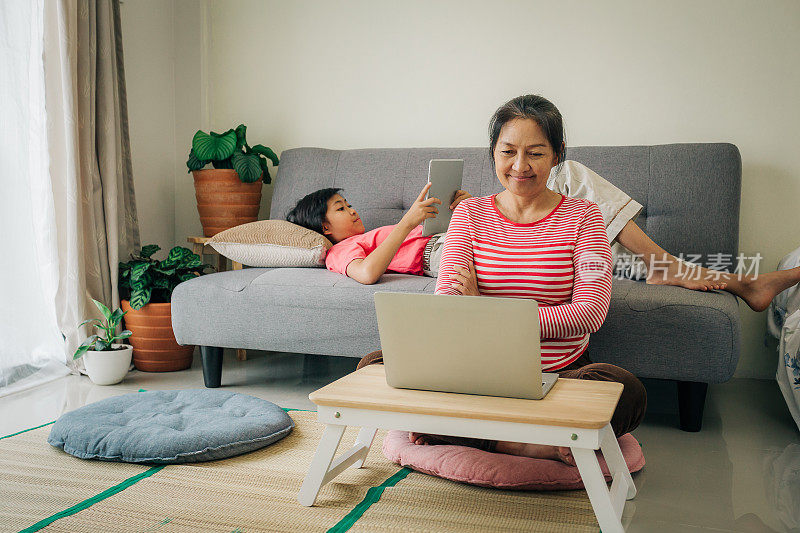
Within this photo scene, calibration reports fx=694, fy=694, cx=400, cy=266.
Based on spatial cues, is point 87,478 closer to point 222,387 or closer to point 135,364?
point 222,387

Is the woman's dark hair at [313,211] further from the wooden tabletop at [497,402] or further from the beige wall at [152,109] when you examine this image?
the wooden tabletop at [497,402]

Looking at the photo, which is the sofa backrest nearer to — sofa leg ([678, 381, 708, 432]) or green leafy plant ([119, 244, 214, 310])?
sofa leg ([678, 381, 708, 432])

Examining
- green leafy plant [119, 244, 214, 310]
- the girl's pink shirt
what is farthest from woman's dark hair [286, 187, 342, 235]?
green leafy plant [119, 244, 214, 310]

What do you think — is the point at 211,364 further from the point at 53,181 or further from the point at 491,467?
the point at 491,467

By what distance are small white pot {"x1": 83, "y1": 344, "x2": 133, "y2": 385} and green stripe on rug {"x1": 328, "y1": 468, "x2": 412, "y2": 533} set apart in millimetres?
1523

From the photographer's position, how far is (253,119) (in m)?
3.67

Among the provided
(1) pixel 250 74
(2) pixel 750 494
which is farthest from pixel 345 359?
(2) pixel 750 494

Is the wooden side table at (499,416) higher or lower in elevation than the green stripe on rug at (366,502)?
higher

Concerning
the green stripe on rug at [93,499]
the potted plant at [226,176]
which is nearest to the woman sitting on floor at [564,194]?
the potted plant at [226,176]

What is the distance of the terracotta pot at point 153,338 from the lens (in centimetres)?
299

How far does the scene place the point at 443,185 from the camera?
214 centimetres

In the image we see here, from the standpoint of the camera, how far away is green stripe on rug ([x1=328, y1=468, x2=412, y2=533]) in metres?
1.44

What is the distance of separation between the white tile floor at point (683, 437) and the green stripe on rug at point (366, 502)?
54 centimetres

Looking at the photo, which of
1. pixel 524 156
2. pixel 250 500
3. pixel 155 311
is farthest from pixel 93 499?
pixel 155 311
